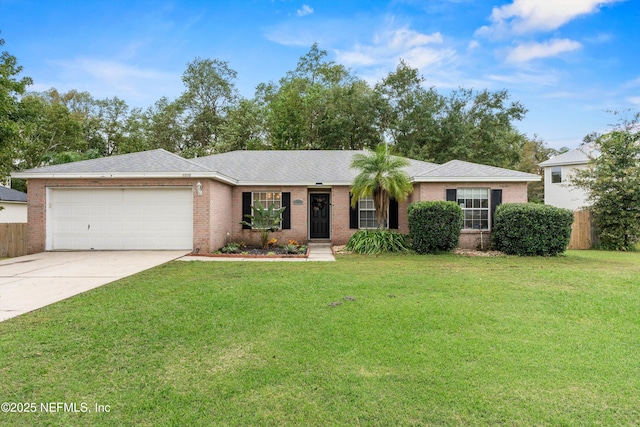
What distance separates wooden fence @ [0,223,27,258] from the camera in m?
10.7

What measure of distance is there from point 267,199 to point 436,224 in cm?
668

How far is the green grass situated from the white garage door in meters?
5.28

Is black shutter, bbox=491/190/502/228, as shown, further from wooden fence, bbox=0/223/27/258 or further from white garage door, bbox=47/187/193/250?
wooden fence, bbox=0/223/27/258

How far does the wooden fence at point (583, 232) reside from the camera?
13781 millimetres

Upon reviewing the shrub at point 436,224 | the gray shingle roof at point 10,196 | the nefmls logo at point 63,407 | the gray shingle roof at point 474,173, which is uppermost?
the gray shingle roof at point 474,173

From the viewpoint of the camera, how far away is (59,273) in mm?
7359

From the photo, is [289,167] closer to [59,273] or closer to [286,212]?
[286,212]

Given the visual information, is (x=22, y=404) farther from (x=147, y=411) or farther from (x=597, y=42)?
(x=597, y=42)

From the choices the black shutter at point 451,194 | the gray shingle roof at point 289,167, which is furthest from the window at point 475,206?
the gray shingle roof at point 289,167

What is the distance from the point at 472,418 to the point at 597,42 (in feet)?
63.4

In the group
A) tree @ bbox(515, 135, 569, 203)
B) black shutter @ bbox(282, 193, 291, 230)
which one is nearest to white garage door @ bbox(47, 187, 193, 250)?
black shutter @ bbox(282, 193, 291, 230)

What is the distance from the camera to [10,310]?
473 centimetres

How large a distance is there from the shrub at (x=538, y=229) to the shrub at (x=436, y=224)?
1.82 m

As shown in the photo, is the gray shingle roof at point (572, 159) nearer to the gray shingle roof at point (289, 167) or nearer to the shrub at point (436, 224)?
the gray shingle roof at point (289, 167)
